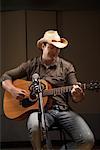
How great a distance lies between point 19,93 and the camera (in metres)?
2.67

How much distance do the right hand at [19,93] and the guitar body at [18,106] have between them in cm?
3

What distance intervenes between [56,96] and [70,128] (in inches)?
11.8

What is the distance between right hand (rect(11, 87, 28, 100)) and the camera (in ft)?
8.75

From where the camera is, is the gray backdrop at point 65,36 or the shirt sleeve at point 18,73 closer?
the shirt sleeve at point 18,73

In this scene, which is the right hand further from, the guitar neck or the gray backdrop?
the gray backdrop

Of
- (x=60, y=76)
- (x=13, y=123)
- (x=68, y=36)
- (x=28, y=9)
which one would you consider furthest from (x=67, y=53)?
(x=60, y=76)

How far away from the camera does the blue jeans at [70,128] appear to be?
2371mm

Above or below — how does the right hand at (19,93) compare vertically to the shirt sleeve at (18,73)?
below

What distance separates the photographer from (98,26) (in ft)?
13.7

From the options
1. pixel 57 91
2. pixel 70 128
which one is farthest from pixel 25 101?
pixel 70 128

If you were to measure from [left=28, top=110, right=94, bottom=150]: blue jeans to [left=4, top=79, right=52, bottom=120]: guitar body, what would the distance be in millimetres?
138

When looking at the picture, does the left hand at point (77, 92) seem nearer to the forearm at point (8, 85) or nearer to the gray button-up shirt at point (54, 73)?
the gray button-up shirt at point (54, 73)

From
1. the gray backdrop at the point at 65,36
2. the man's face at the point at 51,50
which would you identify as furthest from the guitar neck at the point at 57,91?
the gray backdrop at the point at 65,36

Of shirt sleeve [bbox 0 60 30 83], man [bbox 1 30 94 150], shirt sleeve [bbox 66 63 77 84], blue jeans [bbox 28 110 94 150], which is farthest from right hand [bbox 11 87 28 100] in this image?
shirt sleeve [bbox 66 63 77 84]
